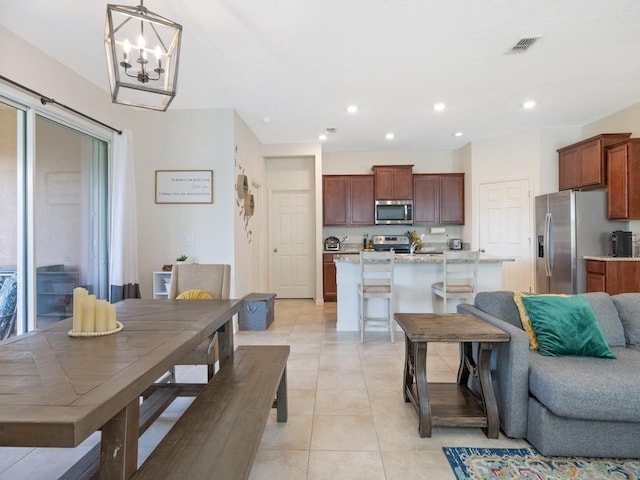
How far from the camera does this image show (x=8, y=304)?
2740mm

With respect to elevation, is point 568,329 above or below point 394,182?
below

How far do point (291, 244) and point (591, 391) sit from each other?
5.19 m

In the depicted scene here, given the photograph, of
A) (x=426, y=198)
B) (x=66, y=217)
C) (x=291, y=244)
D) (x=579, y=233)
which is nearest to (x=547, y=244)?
(x=579, y=233)

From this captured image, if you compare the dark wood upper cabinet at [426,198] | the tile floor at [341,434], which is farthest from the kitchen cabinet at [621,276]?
the dark wood upper cabinet at [426,198]

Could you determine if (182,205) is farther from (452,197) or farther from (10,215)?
(452,197)

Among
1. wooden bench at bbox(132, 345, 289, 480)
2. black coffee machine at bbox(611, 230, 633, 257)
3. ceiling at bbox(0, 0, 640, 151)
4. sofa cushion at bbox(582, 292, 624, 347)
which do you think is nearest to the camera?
wooden bench at bbox(132, 345, 289, 480)

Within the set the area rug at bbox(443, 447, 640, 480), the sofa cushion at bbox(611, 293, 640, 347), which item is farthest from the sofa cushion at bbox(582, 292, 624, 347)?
the area rug at bbox(443, 447, 640, 480)

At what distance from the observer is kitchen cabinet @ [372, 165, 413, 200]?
6188mm

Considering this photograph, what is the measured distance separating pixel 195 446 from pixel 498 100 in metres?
4.59

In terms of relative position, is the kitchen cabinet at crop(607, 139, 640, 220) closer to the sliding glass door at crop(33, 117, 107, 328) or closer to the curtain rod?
the curtain rod

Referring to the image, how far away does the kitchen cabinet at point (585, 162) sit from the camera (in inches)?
173

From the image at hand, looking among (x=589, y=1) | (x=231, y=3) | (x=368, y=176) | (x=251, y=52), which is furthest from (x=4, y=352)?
(x=368, y=176)

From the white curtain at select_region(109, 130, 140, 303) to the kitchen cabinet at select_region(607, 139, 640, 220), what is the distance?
19.2ft

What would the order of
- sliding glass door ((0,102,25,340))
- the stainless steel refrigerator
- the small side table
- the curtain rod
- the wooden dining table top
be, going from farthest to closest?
the stainless steel refrigerator
sliding glass door ((0,102,25,340))
the curtain rod
the small side table
the wooden dining table top
